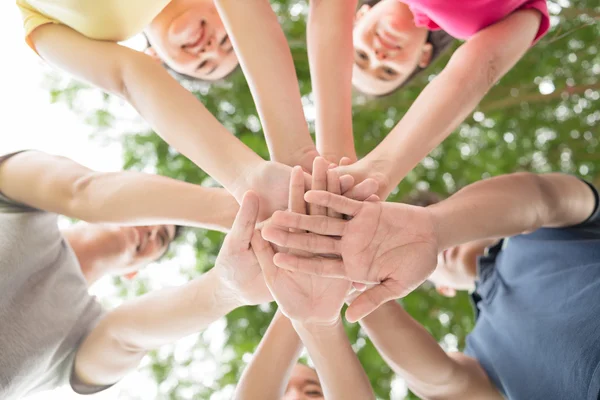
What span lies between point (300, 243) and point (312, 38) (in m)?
0.51

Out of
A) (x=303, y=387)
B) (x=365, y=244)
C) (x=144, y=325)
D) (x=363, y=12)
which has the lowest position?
(x=303, y=387)

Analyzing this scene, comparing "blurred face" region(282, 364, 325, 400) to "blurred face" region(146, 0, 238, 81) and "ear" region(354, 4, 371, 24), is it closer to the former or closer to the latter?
"blurred face" region(146, 0, 238, 81)

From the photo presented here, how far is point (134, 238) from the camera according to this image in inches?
66.5

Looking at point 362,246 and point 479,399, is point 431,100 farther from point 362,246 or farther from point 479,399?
point 479,399

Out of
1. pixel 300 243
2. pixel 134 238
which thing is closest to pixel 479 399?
pixel 300 243

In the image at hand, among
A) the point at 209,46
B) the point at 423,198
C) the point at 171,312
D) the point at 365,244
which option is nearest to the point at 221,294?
the point at 171,312

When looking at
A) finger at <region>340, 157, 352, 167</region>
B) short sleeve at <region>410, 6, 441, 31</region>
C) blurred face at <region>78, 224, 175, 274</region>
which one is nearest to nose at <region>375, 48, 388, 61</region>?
short sleeve at <region>410, 6, 441, 31</region>

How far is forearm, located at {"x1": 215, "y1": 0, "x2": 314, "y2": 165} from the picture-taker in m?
0.99

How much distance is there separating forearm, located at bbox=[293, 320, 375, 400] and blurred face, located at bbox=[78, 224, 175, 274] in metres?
0.85

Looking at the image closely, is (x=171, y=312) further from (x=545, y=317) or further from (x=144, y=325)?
(x=545, y=317)

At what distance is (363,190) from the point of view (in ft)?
2.96

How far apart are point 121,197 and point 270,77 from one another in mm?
398

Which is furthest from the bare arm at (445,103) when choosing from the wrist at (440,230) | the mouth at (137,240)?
the mouth at (137,240)

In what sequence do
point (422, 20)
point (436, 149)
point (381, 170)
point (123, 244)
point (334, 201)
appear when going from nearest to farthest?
point (334, 201) → point (381, 170) → point (422, 20) → point (123, 244) → point (436, 149)
